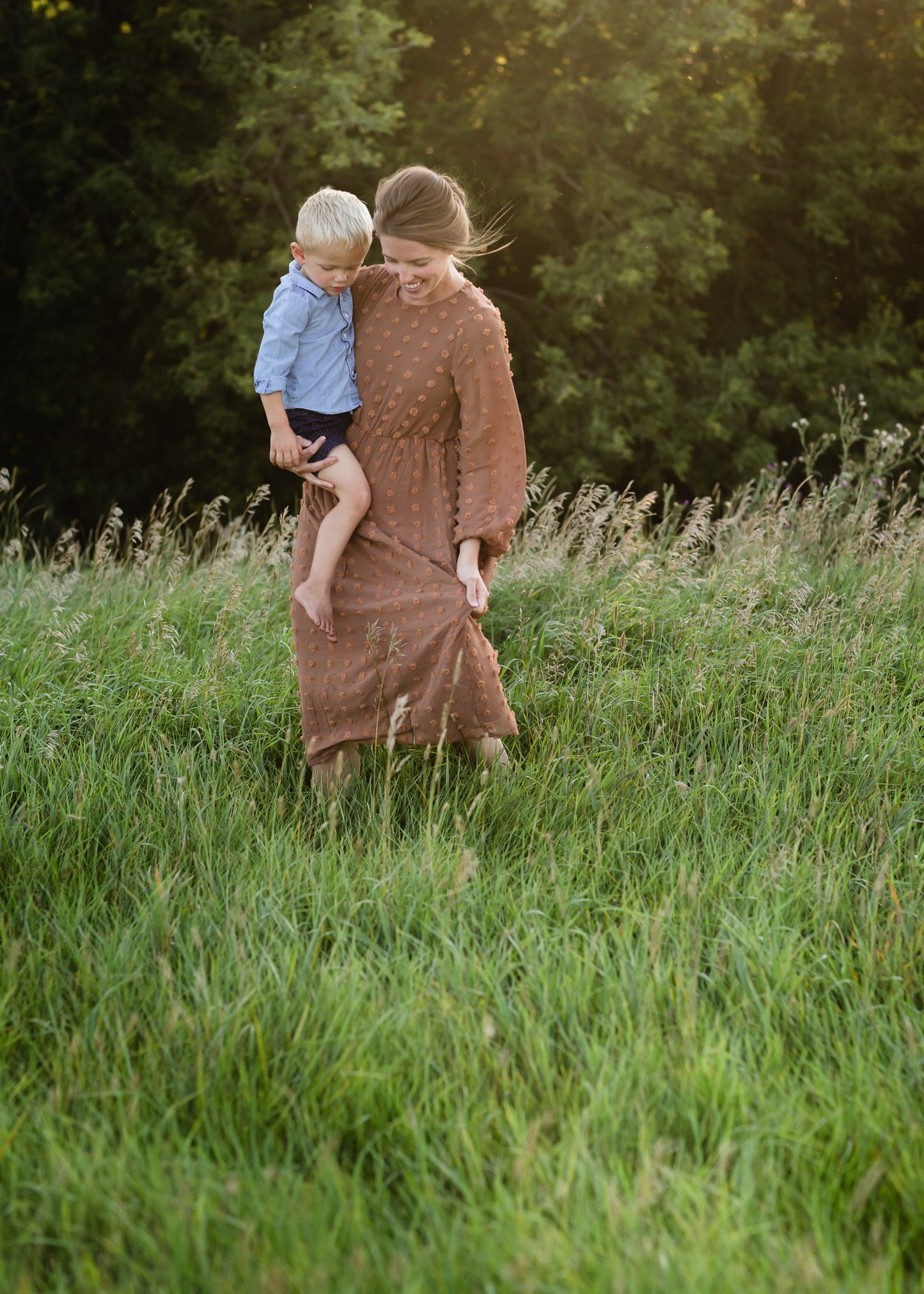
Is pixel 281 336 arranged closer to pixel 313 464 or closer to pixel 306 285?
pixel 306 285

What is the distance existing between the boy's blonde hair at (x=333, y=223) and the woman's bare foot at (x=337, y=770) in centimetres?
130

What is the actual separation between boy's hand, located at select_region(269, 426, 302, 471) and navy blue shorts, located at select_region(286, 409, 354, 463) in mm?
56

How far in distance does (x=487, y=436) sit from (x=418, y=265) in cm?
45

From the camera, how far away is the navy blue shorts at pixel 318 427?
2.83 metres

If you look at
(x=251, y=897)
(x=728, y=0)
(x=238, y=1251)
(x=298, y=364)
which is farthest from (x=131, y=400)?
(x=238, y=1251)

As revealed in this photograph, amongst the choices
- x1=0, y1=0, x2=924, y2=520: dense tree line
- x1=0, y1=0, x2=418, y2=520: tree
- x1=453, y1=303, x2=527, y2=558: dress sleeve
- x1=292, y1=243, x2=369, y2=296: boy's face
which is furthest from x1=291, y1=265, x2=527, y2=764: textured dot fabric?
x1=0, y1=0, x2=924, y2=520: dense tree line

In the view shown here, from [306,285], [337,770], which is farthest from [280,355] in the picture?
[337,770]

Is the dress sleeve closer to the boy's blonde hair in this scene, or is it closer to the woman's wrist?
the woman's wrist

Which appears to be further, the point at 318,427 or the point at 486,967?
the point at 318,427

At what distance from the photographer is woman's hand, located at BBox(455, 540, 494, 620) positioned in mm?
2750

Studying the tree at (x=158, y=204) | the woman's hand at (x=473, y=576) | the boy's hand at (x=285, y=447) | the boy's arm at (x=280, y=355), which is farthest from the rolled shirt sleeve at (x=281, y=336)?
the tree at (x=158, y=204)

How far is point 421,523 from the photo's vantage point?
2.86 m

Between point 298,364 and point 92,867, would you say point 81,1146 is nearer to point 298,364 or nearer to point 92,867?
point 92,867

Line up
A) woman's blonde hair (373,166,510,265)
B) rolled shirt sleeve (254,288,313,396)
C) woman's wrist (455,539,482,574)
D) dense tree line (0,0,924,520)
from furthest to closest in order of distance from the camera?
dense tree line (0,0,924,520)
woman's wrist (455,539,482,574)
rolled shirt sleeve (254,288,313,396)
woman's blonde hair (373,166,510,265)
